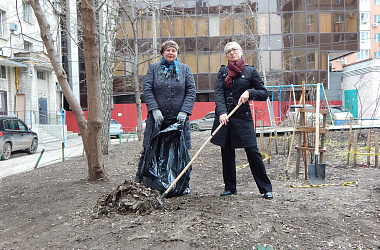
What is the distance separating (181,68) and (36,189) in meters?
3.02

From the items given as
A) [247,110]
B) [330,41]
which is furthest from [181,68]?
[330,41]

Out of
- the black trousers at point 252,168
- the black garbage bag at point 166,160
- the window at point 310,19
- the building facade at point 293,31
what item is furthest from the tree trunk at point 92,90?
the window at point 310,19

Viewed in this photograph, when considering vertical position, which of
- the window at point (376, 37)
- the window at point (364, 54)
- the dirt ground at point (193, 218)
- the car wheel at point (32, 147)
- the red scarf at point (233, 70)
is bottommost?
the car wheel at point (32, 147)

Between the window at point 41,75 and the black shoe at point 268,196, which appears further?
the window at point 41,75

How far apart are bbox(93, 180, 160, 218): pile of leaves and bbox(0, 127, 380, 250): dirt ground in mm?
10

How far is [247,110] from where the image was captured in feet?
14.2

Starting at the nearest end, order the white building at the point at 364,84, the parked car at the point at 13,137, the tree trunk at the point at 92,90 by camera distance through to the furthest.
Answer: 1. the tree trunk at the point at 92,90
2. the parked car at the point at 13,137
3. the white building at the point at 364,84

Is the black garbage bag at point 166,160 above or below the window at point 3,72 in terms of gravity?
below

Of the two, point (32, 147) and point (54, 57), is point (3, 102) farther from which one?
point (54, 57)

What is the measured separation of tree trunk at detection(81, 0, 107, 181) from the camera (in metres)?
5.32

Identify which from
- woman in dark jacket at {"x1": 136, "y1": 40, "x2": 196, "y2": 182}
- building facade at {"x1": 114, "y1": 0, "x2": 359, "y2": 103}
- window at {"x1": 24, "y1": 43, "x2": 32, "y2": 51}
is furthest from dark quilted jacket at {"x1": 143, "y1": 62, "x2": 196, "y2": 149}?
building facade at {"x1": 114, "y1": 0, "x2": 359, "y2": 103}

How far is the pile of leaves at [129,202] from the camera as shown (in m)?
3.69

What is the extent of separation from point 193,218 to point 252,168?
1.24 meters

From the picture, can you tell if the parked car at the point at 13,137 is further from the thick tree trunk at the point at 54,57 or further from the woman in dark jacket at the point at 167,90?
the woman in dark jacket at the point at 167,90
